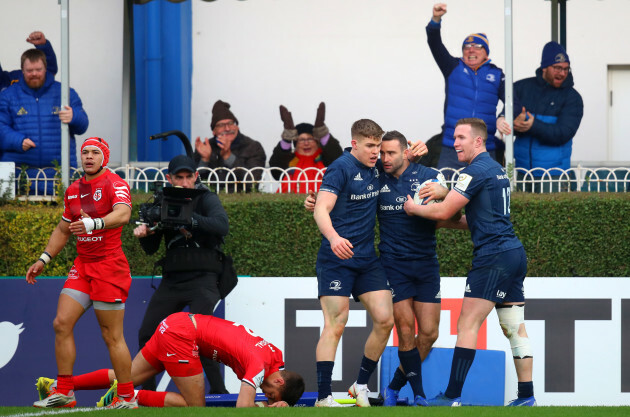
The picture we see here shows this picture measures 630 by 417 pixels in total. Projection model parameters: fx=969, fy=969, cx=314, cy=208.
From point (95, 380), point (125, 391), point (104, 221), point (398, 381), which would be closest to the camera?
point (104, 221)

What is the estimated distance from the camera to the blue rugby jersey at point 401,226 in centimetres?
752

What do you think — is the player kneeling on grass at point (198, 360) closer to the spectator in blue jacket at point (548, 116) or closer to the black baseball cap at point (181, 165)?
the black baseball cap at point (181, 165)

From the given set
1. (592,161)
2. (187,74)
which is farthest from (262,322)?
(592,161)

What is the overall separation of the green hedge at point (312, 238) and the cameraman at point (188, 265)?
1.48 meters

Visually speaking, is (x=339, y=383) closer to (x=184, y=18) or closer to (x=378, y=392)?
(x=378, y=392)

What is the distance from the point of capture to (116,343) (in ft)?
24.0

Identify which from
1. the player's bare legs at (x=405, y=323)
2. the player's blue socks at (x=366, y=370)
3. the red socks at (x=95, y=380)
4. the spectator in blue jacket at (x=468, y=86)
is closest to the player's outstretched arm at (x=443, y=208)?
the player's bare legs at (x=405, y=323)

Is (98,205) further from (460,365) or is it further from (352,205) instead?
(460,365)

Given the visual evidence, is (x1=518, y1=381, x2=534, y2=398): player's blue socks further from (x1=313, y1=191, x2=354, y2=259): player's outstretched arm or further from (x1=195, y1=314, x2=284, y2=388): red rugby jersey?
(x1=195, y1=314, x2=284, y2=388): red rugby jersey

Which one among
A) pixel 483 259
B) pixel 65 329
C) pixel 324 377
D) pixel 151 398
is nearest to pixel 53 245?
pixel 65 329

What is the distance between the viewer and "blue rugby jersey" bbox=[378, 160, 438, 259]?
24.7 ft

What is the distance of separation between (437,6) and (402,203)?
11.2ft

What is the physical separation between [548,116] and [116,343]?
236 inches

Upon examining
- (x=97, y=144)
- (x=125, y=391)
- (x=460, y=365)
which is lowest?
(x=125, y=391)
